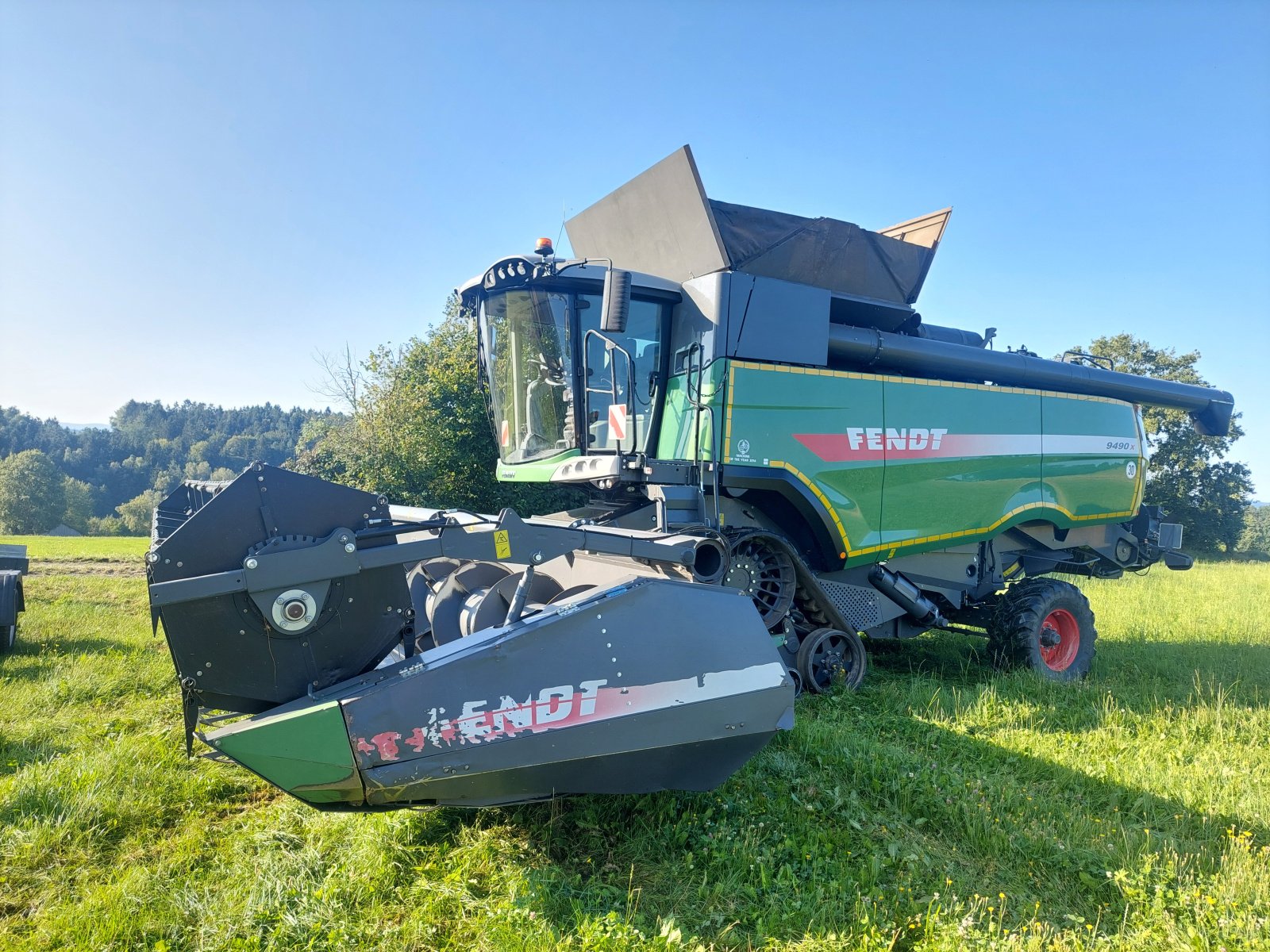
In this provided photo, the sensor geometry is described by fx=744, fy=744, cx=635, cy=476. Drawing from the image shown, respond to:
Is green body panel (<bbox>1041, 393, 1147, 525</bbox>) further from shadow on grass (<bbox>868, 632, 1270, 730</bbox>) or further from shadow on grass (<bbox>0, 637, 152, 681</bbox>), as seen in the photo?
shadow on grass (<bbox>0, 637, 152, 681</bbox>)

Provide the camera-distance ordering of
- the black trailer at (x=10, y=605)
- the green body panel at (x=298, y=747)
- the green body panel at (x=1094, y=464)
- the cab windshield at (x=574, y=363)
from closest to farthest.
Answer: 1. the green body panel at (x=298, y=747)
2. the cab windshield at (x=574, y=363)
3. the black trailer at (x=10, y=605)
4. the green body panel at (x=1094, y=464)

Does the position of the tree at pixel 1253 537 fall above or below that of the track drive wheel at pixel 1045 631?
below

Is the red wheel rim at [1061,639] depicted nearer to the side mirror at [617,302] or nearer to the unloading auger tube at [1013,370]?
the unloading auger tube at [1013,370]

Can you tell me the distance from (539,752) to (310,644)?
88 cm

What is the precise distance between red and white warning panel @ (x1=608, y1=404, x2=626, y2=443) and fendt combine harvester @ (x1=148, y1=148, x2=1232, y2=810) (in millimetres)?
17

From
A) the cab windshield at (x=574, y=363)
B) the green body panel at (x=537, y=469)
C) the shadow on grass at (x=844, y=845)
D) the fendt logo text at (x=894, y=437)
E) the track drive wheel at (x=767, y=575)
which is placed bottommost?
the shadow on grass at (x=844, y=845)

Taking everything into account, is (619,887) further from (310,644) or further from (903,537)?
(903,537)

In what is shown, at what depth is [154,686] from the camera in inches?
197

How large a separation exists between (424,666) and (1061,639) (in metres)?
5.93

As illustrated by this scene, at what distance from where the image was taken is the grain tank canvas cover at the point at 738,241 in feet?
16.1

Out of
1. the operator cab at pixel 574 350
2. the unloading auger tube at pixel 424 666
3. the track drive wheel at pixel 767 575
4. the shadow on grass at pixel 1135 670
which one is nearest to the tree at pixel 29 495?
the operator cab at pixel 574 350

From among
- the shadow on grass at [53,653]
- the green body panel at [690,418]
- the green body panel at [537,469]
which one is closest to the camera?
the green body panel at [690,418]

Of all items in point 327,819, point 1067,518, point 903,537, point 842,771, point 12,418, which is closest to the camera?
point 327,819

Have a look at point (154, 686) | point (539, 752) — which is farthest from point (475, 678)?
point (154, 686)
